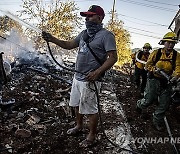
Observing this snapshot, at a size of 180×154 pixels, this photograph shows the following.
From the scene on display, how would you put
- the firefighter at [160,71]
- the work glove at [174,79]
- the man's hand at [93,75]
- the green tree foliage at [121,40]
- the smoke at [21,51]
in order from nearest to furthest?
the man's hand at [93,75] < the work glove at [174,79] < the firefighter at [160,71] < the smoke at [21,51] < the green tree foliage at [121,40]

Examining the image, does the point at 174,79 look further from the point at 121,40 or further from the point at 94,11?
the point at 121,40

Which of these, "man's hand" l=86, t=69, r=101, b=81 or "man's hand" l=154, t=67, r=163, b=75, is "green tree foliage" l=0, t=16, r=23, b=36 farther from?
"man's hand" l=86, t=69, r=101, b=81

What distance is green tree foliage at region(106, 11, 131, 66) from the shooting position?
27.3 meters

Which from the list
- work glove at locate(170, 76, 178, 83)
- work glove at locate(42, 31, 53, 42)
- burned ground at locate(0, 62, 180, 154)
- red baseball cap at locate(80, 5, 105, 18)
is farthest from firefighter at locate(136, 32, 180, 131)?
work glove at locate(42, 31, 53, 42)

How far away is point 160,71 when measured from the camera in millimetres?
4582

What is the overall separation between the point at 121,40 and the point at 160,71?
23.8m

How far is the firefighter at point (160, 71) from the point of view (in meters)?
4.58

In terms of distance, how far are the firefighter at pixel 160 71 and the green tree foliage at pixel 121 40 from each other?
2228 cm

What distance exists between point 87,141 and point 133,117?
2012 mm

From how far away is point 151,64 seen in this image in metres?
4.81

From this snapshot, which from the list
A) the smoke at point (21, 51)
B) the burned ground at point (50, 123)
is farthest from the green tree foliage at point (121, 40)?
the burned ground at point (50, 123)

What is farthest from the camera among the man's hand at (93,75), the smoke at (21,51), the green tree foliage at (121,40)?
the green tree foliage at (121,40)

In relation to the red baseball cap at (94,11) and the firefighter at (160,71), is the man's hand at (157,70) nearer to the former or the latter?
the firefighter at (160,71)

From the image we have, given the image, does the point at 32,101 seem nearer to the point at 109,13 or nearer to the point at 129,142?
the point at 129,142
